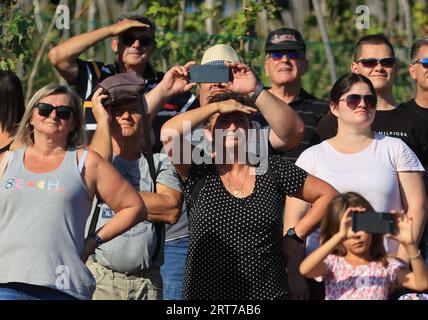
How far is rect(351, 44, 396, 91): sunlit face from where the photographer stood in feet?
27.0

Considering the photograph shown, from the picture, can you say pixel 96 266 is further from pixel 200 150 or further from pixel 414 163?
pixel 414 163

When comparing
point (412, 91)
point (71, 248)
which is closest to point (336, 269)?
point (71, 248)

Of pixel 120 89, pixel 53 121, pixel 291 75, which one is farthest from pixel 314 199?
pixel 291 75

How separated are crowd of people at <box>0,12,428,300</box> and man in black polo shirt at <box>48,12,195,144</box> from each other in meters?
0.07

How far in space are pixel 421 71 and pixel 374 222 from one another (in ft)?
8.29

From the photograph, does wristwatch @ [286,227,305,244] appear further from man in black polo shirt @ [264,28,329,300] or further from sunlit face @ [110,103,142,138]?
man in black polo shirt @ [264,28,329,300]

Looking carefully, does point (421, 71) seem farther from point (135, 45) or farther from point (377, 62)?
point (135, 45)

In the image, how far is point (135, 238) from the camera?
7062mm

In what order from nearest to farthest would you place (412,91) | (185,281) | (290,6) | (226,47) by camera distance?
→ (185,281)
(226,47)
(412,91)
(290,6)

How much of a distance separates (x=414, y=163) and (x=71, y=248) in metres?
2.27

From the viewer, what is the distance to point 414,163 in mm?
7246
